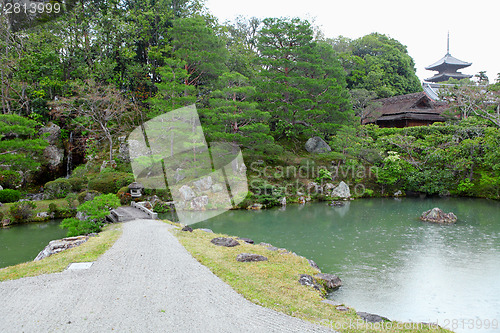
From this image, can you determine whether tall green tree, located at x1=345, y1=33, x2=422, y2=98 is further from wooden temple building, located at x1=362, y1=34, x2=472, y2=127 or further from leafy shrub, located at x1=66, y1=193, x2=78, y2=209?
leafy shrub, located at x1=66, y1=193, x2=78, y2=209

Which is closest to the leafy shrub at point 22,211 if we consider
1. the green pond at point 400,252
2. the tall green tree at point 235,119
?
the green pond at point 400,252

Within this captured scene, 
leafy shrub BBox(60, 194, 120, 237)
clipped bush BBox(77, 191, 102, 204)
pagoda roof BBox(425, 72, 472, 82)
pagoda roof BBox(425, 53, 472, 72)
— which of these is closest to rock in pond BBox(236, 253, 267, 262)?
leafy shrub BBox(60, 194, 120, 237)

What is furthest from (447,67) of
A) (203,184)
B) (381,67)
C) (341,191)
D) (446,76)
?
(203,184)

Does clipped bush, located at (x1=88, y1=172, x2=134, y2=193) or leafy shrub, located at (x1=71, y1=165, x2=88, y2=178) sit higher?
leafy shrub, located at (x1=71, y1=165, x2=88, y2=178)

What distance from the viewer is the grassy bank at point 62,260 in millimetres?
6617

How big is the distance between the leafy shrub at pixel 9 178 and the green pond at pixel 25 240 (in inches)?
172

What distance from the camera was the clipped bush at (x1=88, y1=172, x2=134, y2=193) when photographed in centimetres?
1623

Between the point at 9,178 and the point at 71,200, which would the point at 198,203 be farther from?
the point at 9,178

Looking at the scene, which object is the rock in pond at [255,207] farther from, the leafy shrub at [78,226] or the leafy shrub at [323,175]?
the leafy shrub at [78,226]

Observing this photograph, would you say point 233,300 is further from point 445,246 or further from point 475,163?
point 475,163

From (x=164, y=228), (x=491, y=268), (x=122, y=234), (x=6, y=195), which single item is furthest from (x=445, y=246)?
(x=6, y=195)

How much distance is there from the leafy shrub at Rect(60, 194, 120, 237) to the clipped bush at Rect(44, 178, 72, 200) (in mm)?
6307

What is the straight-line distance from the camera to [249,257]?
779cm

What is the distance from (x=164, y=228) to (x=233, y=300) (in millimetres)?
6680
